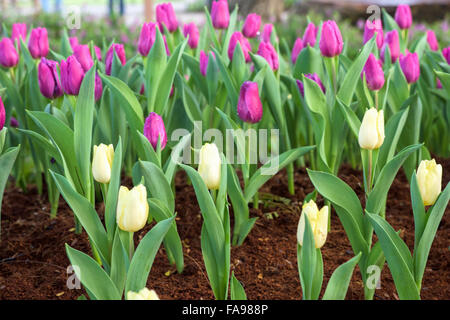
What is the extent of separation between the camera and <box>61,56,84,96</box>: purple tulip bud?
1809mm

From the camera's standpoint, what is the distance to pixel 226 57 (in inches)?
92.4

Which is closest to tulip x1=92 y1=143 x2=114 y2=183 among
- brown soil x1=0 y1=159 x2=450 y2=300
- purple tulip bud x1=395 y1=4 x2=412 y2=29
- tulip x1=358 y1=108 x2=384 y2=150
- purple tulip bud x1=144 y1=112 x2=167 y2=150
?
purple tulip bud x1=144 y1=112 x2=167 y2=150

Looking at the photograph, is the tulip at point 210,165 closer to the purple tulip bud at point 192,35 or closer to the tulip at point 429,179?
the tulip at point 429,179

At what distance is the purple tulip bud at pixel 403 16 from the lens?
8.59ft

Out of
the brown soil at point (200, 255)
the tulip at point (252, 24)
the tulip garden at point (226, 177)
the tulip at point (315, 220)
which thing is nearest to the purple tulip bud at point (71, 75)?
the tulip garden at point (226, 177)

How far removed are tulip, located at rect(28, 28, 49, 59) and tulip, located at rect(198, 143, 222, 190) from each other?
115 centimetres

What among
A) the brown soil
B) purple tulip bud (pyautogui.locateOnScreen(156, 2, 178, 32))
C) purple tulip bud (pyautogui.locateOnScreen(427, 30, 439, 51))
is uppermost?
purple tulip bud (pyautogui.locateOnScreen(156, 2, 178, 32))

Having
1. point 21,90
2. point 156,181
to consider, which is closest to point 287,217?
point 156,181

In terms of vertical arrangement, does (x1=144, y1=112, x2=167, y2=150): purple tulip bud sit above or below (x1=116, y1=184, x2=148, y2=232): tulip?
above

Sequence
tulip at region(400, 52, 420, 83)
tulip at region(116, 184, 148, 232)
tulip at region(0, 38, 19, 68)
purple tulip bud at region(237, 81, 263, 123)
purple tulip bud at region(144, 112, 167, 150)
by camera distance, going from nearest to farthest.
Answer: tulip at region(116, 184, 148, 232), purple tulip bud at region(144, 112, 167, 150), purple tulip bud at region(237, 81, 263, 123), tulip at region(400, 52, 420, 83), tulip at region(0, 38, 19, 68)

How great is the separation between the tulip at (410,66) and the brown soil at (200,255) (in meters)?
0.39

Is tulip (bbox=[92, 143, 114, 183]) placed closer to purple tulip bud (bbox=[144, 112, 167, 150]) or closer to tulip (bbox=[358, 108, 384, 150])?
purple tulip bud (bbox=[144, 112, 167, 150])

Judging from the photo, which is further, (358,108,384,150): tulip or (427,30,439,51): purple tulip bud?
(427,30,439,51): purple tulip bud
